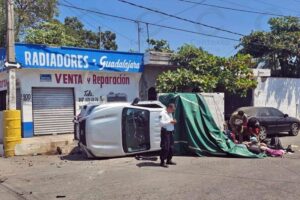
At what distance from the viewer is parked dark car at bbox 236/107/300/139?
2017cm

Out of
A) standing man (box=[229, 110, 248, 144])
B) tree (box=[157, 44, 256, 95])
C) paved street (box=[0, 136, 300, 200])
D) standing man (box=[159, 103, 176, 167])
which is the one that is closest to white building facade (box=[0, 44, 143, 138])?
tree (box=[157, 44, 256, 95])

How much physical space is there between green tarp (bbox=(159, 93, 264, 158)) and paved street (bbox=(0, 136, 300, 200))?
605 millimetres

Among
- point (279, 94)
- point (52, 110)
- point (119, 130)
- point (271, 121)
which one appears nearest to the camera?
point (119, 130)

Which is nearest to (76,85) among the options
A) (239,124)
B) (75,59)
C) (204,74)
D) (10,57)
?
(75,59)

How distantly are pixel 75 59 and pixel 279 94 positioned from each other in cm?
1372

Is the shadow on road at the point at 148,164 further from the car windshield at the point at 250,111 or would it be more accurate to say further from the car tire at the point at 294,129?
the car tire at the point at 294,129

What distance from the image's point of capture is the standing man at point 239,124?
1711 cm

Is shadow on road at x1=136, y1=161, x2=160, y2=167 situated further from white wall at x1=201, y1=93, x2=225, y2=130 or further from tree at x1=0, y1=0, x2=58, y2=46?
tree at x1=0, y1=0, x2=58, y2=46

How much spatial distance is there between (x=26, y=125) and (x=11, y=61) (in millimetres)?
3863

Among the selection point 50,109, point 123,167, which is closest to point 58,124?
point 50,109

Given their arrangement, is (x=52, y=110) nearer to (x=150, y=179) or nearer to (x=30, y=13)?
(x=150, y=179)

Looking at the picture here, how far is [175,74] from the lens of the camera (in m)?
20.8

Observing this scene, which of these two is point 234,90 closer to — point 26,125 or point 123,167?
point 26,125

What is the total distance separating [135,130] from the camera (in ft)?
45.4
